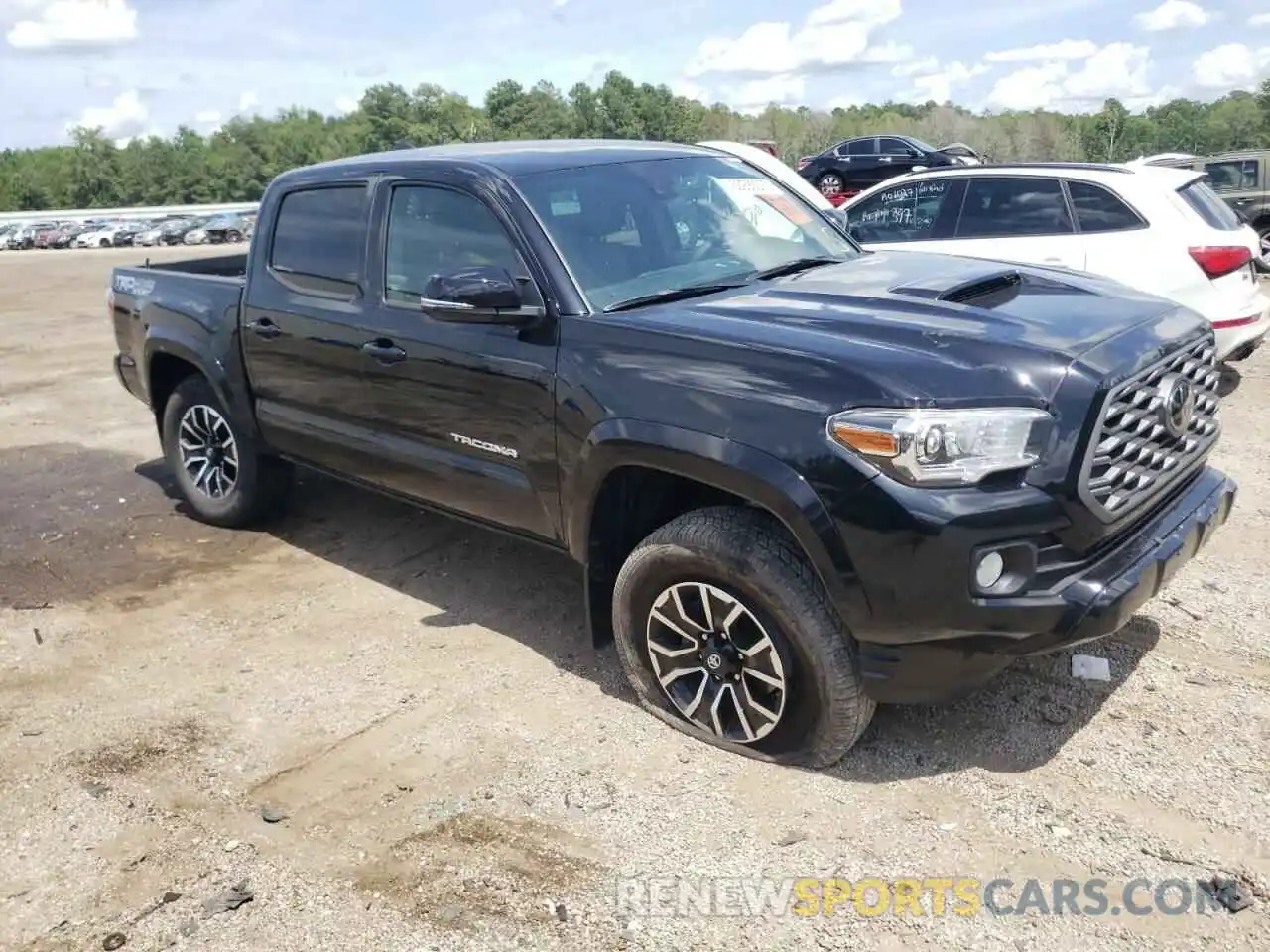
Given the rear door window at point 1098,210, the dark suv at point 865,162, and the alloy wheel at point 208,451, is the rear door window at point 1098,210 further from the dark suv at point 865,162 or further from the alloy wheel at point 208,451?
the dark suv at point 865,162

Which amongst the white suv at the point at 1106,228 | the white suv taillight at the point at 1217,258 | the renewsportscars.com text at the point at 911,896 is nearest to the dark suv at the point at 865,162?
the white suv at the point at 1106,228

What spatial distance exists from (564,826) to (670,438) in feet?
Result: 3.97

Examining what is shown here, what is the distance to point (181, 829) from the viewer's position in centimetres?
334

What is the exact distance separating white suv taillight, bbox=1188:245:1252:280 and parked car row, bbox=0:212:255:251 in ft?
169

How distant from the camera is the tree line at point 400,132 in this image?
108m

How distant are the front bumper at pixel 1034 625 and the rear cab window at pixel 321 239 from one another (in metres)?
2.77

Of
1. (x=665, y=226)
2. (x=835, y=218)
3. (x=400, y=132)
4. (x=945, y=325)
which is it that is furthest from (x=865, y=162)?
(x=400, y=132)

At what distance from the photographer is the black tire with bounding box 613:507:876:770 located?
3.20 meters

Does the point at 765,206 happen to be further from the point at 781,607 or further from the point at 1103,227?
the point at 1103,227

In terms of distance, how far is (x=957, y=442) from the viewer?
2.91 meters

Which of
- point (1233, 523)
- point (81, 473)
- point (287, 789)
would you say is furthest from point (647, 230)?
point (81, 473)

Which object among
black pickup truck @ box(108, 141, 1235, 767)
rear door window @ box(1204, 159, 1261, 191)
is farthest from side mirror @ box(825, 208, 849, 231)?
rear door window @ box(1204, 159, 1261, 191)

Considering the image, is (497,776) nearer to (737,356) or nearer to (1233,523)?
(737,356)

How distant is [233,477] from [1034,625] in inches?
175
